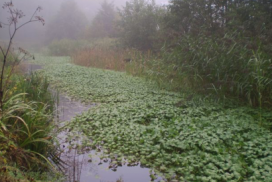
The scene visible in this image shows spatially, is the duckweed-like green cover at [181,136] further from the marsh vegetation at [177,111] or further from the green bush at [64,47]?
the green bush at [64,47]

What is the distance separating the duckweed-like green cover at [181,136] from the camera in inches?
124

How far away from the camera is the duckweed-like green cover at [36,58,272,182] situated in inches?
124

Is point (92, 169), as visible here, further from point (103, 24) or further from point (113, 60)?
point (103, 24)

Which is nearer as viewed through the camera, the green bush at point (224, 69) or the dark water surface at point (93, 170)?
the dark water surface at point (93, 170)

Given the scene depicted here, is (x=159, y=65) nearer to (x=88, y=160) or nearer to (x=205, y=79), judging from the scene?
(x=205, y=79)

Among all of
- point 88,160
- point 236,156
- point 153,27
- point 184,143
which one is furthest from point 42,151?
point 153,27

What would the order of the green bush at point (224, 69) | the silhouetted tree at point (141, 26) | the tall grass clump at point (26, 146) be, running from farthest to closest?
1. the silhouetted tree at point (141, 26)
2. the green bush at point (224, 69)
3. the tall grass clump at point (26, 146)

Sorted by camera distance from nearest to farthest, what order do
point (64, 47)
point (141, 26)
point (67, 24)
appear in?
point (141, 26) < point (64, 47) < point (67, 24)

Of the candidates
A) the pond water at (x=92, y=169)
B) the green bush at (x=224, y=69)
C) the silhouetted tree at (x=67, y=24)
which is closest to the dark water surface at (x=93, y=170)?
the pond water at (x=92, y=169)

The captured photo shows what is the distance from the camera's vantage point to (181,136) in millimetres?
4051

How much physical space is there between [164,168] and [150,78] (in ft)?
19.0

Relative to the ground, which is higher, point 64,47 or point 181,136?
point 64,47

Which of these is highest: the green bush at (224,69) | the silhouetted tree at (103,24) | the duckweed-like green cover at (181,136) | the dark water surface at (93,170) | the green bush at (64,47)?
the silhouetted tree at (103,24)

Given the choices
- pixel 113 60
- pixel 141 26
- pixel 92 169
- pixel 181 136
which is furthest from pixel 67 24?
pixel 92 169
